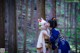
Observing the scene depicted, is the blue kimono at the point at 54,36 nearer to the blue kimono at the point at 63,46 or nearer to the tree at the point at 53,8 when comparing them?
the blue kimono at the point at 63,46

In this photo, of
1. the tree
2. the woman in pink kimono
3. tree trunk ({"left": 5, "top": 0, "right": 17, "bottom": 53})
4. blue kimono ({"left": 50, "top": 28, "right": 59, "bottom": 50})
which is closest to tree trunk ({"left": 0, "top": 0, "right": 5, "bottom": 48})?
tree trunk ({"left": 5, "top": 0, "right": 17, "bottom": 53})

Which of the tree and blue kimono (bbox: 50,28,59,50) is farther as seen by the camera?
the tree

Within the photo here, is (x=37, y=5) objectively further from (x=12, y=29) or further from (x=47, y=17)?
(x=12, y=29)

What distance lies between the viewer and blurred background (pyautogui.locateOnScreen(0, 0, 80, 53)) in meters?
8.10

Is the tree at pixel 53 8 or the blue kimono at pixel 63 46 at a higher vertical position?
the tree at pixel 53 8

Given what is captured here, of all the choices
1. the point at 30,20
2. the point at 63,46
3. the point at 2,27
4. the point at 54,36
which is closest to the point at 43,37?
the point at 54,36

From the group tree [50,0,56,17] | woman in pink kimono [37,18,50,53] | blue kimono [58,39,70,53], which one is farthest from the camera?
tree [50,0,56,17]

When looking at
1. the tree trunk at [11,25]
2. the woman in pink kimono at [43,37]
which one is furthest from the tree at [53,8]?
the woman in pink kimono at [43,37]

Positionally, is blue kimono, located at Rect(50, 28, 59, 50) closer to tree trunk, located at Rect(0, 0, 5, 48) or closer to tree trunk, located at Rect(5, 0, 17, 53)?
tree trunk, located at Rect(5, 0, 17, 53)

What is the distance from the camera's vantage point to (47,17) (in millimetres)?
8109

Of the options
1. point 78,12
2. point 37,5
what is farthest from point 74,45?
point 37,5

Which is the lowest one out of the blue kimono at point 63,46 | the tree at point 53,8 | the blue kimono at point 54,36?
the blue kimono at point 63,46

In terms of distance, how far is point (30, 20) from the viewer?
27.0 ft

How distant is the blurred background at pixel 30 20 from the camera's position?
8.10m
